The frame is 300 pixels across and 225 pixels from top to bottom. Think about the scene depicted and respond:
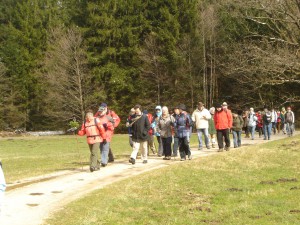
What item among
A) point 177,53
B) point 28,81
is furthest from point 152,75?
A: point 28,81

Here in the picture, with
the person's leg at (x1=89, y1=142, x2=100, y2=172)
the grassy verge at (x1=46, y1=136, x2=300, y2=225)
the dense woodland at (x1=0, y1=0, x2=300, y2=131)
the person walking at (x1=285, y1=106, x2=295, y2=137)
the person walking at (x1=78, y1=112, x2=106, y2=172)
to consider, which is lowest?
the grassy verge at (x1=46, y1=136, x2=300, y2=225)

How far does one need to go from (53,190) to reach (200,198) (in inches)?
145

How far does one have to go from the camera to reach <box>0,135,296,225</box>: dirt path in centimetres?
844

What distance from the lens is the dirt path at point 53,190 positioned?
8.44 metres

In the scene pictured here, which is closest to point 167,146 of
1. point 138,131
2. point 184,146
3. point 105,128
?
point 184,146

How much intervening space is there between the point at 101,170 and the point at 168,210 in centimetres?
561

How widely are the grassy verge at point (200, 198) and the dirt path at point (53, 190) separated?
429 mm

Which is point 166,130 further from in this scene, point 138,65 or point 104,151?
point 138,65

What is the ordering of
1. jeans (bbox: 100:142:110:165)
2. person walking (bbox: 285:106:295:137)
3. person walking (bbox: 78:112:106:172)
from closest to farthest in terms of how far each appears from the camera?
person walking (bbox: 78:112:106:172)
jeans (bbox: 100:142:110:165)
person walking (bbox: 285:106:295:137)

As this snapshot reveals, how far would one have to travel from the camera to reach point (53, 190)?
426 inches

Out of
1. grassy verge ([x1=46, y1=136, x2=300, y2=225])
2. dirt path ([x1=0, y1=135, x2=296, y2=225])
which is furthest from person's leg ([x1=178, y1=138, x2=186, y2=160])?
grassy verge ([x1=46, y1=136, x2=300, y2=225])

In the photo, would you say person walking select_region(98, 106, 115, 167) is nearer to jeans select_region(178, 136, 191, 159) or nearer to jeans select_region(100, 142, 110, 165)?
jeans select_region(100, 142, 110, 165)

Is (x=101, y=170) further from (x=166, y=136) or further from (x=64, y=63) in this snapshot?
(x=64, y=63)

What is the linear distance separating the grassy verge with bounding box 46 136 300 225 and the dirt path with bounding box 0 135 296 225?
0.43 m
